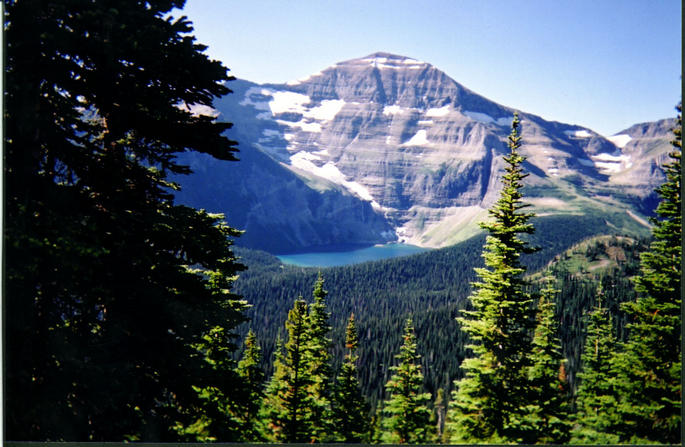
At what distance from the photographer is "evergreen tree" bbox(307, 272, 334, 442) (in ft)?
44.7

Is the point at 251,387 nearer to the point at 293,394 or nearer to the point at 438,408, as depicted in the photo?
the point at 293,394

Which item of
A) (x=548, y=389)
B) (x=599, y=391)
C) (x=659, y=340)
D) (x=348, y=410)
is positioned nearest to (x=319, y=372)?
(x=348, y=410)

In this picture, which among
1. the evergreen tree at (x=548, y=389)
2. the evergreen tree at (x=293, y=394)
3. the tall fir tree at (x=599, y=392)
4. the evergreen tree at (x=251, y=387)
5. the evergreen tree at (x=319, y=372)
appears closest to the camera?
the evergreen tree at (x=251, y=387)

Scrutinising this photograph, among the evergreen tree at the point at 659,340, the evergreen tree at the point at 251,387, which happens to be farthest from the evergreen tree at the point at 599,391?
the evergreen tree at the point at 251,387

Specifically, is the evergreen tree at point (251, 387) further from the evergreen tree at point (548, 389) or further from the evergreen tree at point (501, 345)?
the evergreen tree at point (548, 389)

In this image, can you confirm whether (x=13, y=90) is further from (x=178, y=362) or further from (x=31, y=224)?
(x=178, y=362)

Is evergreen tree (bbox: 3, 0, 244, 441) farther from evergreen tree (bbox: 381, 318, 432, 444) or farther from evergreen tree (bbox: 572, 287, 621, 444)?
evergreen tree (bbox: 381, 318, 432, 444)

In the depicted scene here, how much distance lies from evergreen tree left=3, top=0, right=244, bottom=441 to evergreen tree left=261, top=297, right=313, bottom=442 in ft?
26.4

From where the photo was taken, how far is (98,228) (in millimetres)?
4547

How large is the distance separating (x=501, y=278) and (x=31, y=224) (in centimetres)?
863

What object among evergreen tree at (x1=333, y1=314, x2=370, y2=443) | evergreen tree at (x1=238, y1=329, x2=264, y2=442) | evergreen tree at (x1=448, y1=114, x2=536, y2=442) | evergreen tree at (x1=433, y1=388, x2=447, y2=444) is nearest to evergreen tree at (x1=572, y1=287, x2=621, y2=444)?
evergreen tree at (x1=448, y1=114, x2=536, y2=442)

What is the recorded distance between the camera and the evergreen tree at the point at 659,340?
298 inches

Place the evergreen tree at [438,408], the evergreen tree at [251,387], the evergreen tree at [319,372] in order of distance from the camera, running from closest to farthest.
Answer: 1. the evergreen tree at [251,387]
2. the evergreen tree at [319,372]
3. the evergreen tree at [438,408]

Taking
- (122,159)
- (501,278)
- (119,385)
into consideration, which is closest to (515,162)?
(501,278)
